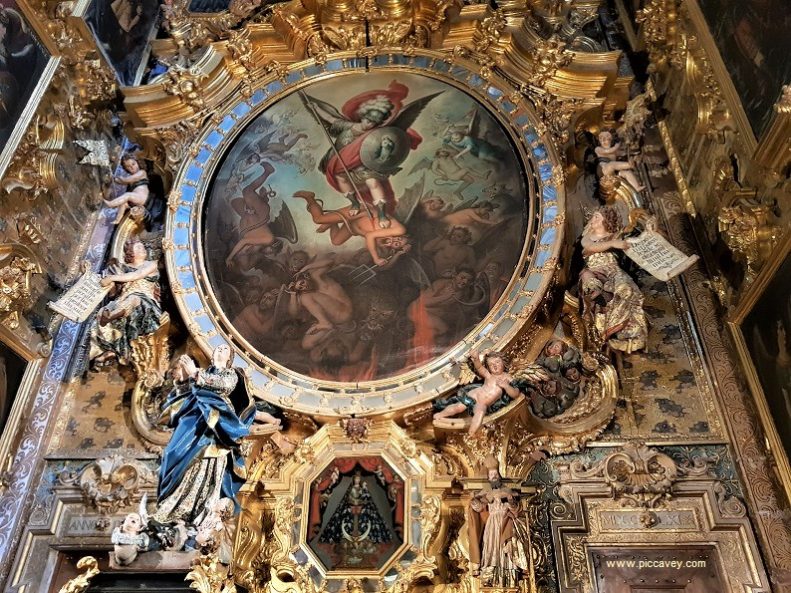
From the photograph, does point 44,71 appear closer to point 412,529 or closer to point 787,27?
point 412,529

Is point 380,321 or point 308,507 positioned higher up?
point 380,321

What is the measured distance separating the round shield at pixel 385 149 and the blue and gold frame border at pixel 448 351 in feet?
2.75

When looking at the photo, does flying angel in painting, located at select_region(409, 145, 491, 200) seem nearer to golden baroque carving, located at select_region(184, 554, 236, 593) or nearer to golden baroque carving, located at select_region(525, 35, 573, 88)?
golden baroque carving, located at select_region(525, 35, 573, 88)

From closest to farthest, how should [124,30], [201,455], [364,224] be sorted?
[201,455] < [364,224] < [124,30]

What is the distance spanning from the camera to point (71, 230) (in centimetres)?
862

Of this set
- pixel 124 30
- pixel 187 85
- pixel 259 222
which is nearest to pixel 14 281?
pixel 259 222

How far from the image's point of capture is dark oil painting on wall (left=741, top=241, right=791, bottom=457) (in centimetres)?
582

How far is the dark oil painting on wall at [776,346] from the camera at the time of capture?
5820 mm

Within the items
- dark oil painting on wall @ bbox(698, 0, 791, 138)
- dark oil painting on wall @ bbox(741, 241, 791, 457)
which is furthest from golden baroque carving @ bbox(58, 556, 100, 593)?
dark oil painting on wall @ bbox(698, 0, 791, 138)

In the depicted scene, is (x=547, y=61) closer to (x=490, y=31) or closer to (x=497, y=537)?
(x=490, y=31)

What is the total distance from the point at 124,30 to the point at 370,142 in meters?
4.07

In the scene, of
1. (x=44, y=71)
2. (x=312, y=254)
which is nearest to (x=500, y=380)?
(x=312, y=254)

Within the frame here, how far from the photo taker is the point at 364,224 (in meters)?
8.05

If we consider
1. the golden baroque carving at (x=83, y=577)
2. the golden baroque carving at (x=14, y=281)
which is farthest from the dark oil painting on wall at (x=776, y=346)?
the golden baroque carving at (x=14, y=281)
